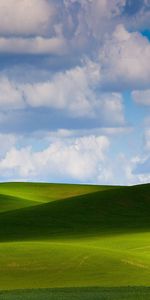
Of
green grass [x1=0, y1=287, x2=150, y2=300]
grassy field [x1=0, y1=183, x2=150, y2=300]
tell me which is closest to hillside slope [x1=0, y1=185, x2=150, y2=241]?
grassy field [x1=0, y1=183, x2=150, y2=300]

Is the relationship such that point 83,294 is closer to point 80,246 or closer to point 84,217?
point 80,246

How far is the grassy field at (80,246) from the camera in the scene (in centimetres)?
4316

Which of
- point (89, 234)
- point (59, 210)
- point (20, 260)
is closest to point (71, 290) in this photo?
point (20, 260)

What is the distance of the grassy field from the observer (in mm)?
43156

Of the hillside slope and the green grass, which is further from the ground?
the hillside slope

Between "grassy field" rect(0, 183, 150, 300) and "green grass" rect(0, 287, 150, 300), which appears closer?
"green grass" rect(0, 287, 150, 300)

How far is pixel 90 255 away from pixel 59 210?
33.6 metres

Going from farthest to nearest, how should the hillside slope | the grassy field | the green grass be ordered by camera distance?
the hillside slope
the grassy field
the green grass

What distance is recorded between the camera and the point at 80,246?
55.0m

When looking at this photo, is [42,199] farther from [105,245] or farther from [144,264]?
[144,264]

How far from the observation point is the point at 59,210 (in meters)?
84.2

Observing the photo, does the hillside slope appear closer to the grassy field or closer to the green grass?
the grassy field

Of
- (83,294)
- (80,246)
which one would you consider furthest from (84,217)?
(83,294)

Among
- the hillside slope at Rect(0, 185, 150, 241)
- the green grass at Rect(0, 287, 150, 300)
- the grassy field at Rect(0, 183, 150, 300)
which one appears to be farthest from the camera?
the hillside slope at Rect(0, 185, 150, 241)
